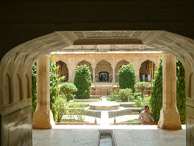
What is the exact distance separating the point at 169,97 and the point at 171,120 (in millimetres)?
662

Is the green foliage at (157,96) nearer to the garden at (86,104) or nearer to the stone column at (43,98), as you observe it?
the garden at (86,104)

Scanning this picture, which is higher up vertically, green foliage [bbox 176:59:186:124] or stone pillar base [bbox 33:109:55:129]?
green foliage [bbox 176:59:186:124]

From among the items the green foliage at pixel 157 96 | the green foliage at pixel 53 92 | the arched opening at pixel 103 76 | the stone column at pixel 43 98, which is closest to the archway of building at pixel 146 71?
the arched opening at pixel 103 76

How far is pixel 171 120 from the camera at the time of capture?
668 centimetres

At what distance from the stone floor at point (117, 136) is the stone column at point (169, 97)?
31 cm

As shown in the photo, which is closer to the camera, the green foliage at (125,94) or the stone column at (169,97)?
the stone column at (169,97)

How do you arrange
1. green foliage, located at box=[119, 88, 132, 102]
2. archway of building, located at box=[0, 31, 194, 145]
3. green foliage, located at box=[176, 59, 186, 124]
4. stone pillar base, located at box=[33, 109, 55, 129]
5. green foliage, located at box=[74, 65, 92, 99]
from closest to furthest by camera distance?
archway of building, located at box=[0, 31, 194, 145]
stone pillar base, located at box=[33, 109, 55, 129]
green foliage, located at box=[176, 59, 186, 124]
green foliage, located at box=[119, 88, 132, 102]
green foliage, located at box=[74, 65, 92, 99]

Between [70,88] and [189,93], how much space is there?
41.8 feet

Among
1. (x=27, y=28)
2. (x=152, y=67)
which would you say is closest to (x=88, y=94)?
(x=152, y=67)

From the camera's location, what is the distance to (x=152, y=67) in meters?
28.7

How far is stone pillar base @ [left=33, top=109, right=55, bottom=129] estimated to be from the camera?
270 inches

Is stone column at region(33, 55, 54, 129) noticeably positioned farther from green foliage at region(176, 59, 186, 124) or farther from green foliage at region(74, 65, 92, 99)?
green foliage at region(74, 65, 92, 99)

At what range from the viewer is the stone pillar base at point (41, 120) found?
6848mm

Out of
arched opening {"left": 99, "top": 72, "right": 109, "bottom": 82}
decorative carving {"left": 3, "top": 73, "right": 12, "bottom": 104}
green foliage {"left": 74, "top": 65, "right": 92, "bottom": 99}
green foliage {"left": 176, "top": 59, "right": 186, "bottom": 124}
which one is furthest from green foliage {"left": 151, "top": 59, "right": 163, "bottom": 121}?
arched opening {"left": 99, "top": 72, "right": 109, "bottom": 82}
